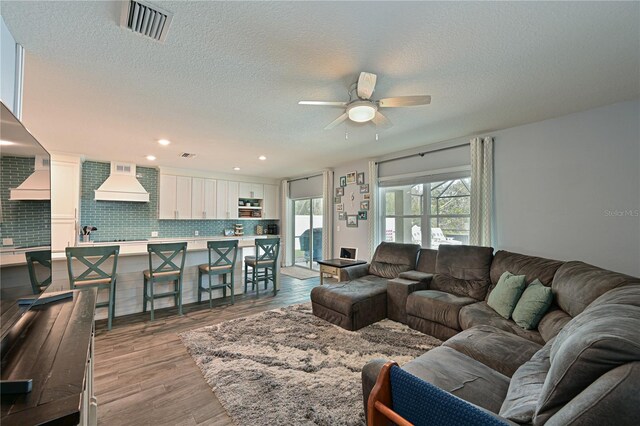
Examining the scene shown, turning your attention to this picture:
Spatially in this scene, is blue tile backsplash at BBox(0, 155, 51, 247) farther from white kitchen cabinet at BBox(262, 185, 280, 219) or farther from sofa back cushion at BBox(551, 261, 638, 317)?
white kitchen cabinet at BBox(262, 185, 280, 219)

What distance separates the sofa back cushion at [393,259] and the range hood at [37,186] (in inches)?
149

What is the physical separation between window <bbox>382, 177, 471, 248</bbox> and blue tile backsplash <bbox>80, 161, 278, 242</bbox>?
4.73m

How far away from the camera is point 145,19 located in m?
1.54

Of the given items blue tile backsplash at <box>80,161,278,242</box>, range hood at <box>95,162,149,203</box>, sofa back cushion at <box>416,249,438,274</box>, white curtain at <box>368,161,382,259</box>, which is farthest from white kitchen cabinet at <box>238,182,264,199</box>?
sofa back cushion at <box>416,249,438,274</box>

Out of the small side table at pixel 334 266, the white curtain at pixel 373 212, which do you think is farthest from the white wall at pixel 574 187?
the small side table at pixel 334 266

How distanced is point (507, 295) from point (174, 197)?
6.32m

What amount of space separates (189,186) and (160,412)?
521cm

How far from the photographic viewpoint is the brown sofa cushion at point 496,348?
5.54ft

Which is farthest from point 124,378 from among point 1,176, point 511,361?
point 511,361

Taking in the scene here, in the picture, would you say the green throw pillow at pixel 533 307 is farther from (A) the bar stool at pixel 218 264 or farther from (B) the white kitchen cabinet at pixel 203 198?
(B) the white kitchen cabinet at pixel 203 198

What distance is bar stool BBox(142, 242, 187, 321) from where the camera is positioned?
3.51 m

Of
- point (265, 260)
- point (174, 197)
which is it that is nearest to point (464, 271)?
point (265, 260)

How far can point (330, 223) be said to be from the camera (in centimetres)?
605

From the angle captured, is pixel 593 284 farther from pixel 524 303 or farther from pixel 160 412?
pixel 160 412
